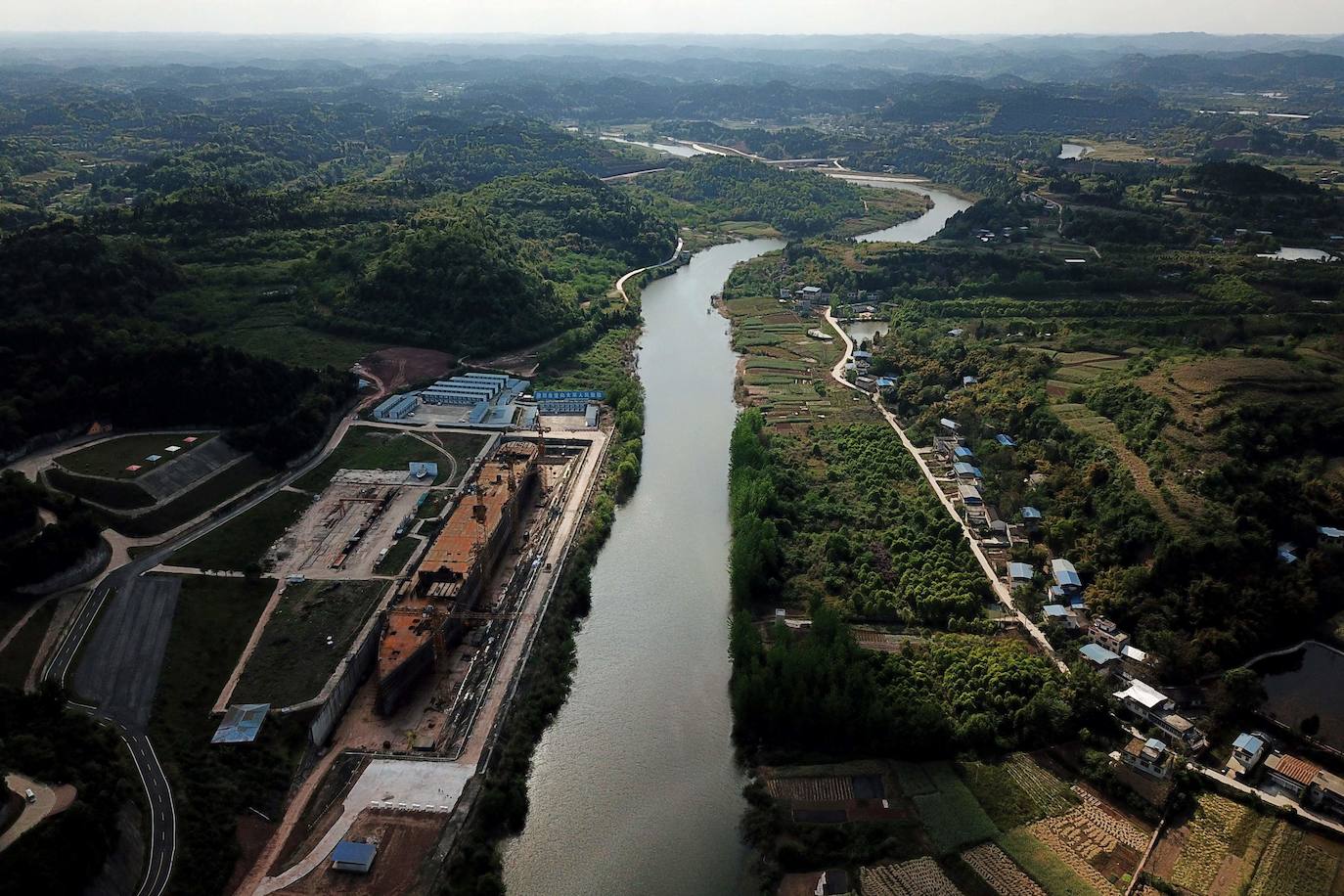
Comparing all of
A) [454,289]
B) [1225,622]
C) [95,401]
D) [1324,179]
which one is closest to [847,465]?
[1225,622]

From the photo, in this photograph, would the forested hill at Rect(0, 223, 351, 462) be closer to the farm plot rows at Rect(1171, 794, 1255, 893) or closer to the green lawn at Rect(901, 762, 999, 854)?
the green lawn at Rect(901, 762, 999, 854)

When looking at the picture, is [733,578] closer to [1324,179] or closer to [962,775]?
[962,775]

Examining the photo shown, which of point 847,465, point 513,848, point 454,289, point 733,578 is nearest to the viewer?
point 513,848

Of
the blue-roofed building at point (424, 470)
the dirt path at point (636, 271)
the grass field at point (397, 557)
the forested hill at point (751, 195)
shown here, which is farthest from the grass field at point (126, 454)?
the forested hill at point (751, 195)

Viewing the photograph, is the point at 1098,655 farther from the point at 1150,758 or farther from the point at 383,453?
the point at 383,453

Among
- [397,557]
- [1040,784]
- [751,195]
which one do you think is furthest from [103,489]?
[751,195]

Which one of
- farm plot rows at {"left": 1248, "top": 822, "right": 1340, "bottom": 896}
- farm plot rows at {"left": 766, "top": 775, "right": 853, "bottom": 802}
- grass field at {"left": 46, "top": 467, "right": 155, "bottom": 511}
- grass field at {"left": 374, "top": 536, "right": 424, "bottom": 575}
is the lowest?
farm plot rows at {"left": 766, "top": 775, "right": 853, "bottom": 802}

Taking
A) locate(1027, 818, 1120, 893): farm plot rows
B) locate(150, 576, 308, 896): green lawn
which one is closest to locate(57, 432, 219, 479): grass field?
locate(150, 576, 308, 896): green lawn
